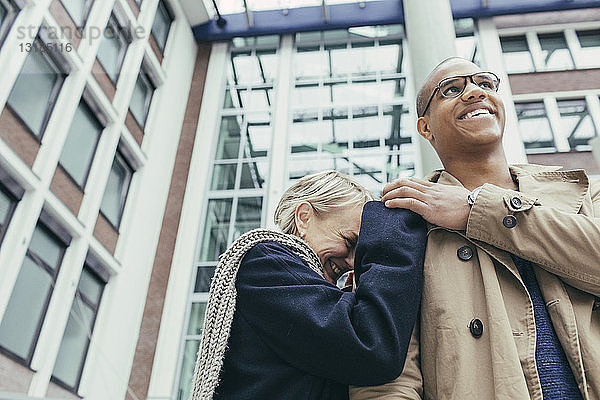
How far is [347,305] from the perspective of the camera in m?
1.55

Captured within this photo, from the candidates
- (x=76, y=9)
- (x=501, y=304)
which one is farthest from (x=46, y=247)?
(x=501, y=304)

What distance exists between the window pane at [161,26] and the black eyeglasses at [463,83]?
12975 mm

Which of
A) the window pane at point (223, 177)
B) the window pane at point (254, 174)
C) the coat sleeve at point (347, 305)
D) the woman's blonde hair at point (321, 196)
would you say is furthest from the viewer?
the window pane at point (223, 177)

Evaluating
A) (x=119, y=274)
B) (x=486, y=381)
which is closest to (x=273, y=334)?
(x=486, y=381)

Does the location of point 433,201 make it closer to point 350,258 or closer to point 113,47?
point 350,258

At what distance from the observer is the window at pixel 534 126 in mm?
13094

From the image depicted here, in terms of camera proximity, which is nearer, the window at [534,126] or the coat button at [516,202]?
the coat button at [516,202]

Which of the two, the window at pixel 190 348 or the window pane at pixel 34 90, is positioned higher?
the window pane at pixel 34 90

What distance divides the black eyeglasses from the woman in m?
0.48

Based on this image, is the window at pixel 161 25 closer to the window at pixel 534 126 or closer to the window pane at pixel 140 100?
the window pane at pixel 140 100

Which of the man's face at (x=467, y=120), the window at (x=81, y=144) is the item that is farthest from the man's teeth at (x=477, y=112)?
the window at (x=81, y=144)

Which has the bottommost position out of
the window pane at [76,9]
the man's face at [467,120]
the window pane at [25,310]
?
the man's face at [467,120]

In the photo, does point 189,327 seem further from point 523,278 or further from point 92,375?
point 523,278

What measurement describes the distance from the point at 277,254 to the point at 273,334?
235mm
